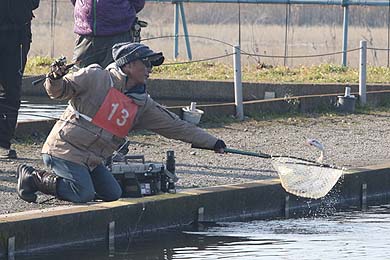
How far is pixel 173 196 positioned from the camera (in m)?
9.80

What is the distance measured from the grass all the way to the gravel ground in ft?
12.0

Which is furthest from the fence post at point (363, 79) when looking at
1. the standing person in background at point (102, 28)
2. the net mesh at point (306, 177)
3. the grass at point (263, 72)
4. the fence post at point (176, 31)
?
the fence post at point (176, 31)

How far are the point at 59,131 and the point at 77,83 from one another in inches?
14.6

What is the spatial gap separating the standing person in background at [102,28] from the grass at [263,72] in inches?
309

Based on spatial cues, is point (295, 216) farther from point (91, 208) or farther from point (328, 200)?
point (91, 208)

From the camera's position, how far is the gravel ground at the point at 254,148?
1095 centimetres

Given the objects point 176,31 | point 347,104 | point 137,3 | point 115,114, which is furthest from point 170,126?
point 176,31

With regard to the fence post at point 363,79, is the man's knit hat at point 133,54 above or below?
above

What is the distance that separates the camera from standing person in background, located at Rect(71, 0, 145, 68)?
11883mm

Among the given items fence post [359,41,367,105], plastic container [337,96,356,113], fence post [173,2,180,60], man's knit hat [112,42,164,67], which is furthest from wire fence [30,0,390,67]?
man's knit hat [112,42,164,67]

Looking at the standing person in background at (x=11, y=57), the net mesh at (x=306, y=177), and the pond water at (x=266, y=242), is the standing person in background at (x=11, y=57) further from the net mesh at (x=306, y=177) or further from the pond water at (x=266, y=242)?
the net mesh at (x=306, y=177)

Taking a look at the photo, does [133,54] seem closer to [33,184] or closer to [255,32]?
[33,184]

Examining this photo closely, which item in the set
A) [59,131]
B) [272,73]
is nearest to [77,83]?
[59,131]

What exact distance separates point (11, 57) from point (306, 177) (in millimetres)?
3005
